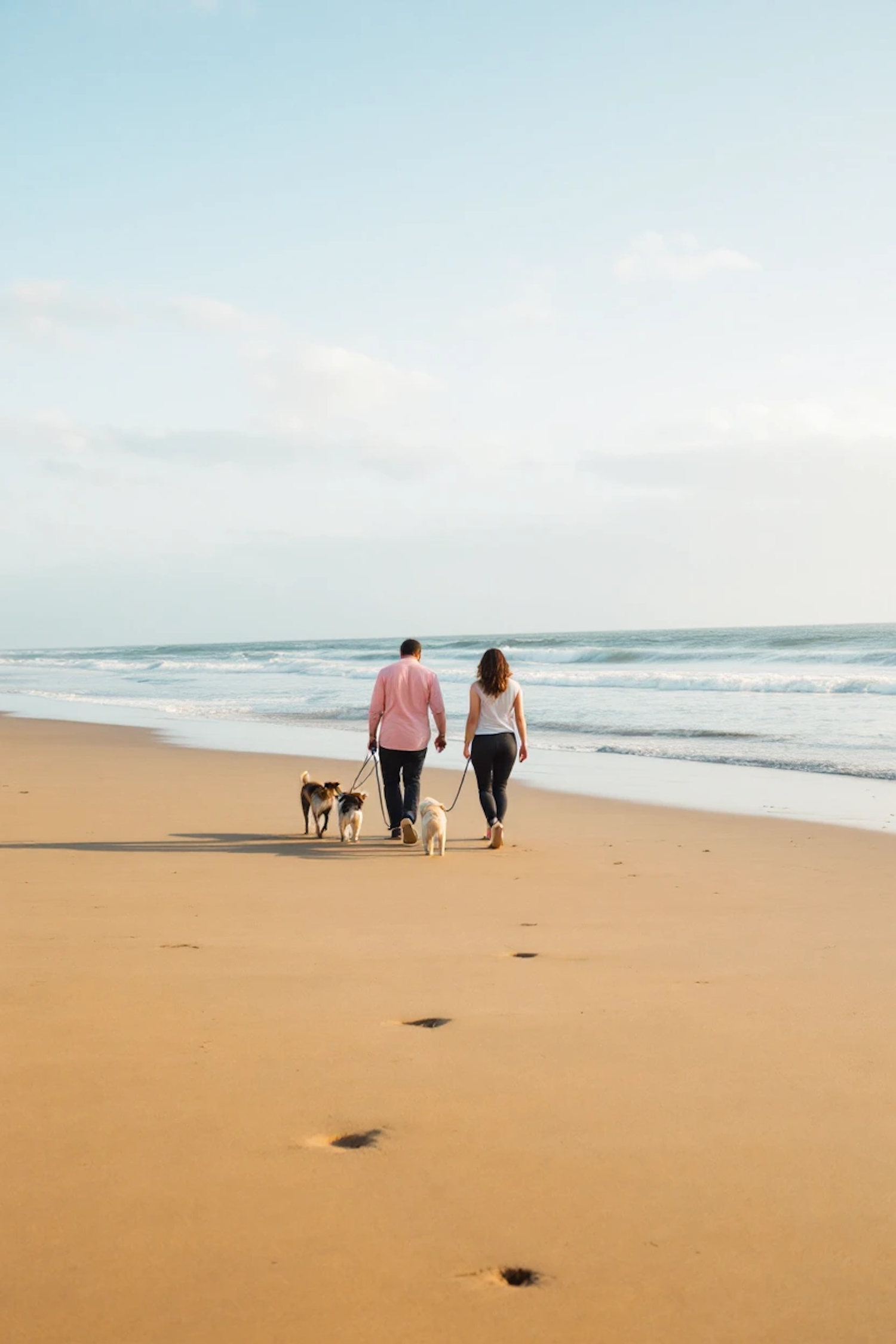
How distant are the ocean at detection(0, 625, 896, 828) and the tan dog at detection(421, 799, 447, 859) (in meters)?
3.30

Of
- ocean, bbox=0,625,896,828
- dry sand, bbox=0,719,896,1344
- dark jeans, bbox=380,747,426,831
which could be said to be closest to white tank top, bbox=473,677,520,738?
dark jeans, bbox=380,747,426,831

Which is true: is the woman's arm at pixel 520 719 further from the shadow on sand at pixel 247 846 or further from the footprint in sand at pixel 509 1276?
the footprint in sand at pixel 509 1276

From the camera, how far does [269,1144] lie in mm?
2830

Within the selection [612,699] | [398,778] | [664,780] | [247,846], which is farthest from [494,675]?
[612,699]

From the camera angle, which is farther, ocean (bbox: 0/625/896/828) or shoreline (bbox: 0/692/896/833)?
ocean (bbox: 0/625/896/828)

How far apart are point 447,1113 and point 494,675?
5.35m

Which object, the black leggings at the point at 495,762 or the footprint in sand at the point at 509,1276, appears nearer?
the footprint in sand at the point at 509,1276

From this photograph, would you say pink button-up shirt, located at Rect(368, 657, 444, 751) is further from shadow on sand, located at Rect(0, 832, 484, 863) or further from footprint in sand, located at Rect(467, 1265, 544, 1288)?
footprint in sand, located at Rect(467, 1265, 544, 1288)

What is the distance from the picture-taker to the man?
27.3 feet

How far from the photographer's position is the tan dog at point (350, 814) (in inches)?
320

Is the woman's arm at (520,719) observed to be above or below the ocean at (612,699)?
above

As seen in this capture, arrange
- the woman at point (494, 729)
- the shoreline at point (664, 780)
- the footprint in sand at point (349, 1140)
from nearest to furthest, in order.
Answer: the footprint in sand at point (349, 1140) < the woman at point (494, 729) < the shoreline at point (664, 780)

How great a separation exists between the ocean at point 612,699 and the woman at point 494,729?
2469mm

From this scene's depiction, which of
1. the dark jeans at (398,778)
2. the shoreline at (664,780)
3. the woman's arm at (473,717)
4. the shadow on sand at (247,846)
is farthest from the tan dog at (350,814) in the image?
the shoreline at (664,780)
